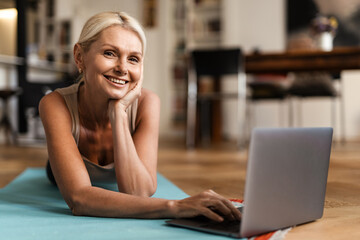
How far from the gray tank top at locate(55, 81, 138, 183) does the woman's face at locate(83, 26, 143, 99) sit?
101 mm

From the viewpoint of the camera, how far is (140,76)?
1174 mm

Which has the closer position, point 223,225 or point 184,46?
point 223,225

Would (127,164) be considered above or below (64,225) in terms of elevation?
above

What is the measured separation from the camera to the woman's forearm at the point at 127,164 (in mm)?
1078

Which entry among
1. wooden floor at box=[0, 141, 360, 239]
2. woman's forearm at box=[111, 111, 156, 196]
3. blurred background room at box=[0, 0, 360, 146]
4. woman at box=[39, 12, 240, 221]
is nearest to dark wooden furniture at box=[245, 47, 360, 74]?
blurred background room at box=[0, 0, 360, 146]

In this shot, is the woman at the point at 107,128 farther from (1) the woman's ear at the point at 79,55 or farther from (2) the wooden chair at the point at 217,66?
(2) the wooden chair at the point at 217,66

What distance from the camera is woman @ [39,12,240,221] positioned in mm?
957

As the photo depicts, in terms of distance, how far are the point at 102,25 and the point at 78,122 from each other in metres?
0.31

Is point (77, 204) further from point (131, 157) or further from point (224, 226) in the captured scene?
point (224, 226)

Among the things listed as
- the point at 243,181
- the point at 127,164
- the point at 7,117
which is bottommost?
the point at 7,117

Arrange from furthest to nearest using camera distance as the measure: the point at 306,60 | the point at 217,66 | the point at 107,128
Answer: the point at 217,66 < the point at 306,60 < the point at 107,128

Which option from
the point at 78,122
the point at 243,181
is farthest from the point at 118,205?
the point at 243,181

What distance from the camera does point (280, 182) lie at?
2.56ft

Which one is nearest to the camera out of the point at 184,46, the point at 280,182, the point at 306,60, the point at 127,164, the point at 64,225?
the point at 280,182
